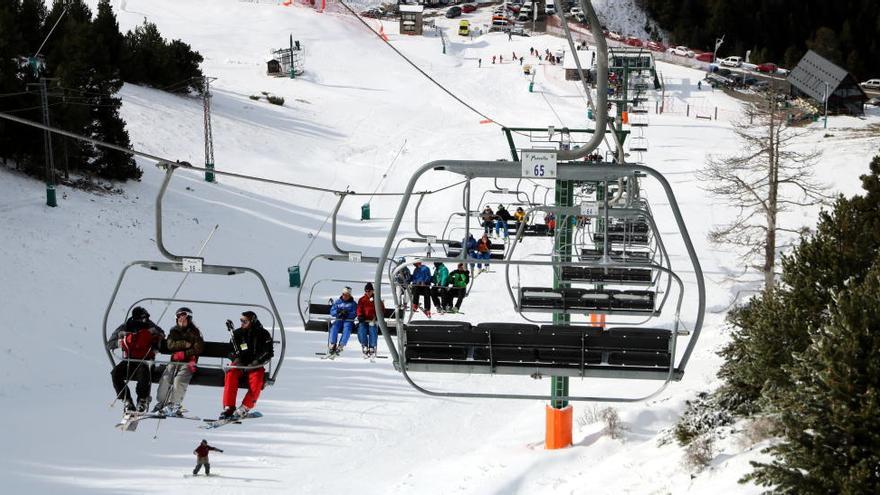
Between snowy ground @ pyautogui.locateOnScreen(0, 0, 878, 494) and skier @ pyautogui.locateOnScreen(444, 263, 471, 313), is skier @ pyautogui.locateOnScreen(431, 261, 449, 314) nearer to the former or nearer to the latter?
skier @ pyautogui.locateOnScreen(444, 263, 471, 313)

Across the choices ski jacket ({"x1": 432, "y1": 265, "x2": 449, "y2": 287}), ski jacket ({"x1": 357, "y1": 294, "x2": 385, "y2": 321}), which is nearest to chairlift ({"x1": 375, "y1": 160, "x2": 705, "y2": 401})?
ski jacket ({"x1": 357, "y1": 294, "x2": 385, "y2": 321})

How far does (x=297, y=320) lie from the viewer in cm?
2959

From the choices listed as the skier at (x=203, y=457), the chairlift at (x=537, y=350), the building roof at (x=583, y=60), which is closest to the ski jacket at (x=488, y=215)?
the skier at (x=203, y=457)

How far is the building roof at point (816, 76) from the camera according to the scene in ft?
229

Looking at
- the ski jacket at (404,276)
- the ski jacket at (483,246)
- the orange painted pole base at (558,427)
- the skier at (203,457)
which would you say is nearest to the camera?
the ski jacket at (404,276)

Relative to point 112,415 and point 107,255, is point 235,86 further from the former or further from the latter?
point 112,415

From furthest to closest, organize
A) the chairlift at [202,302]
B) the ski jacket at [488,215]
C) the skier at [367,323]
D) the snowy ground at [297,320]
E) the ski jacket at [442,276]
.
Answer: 1. the ski jacket at [488,215]
2. the ski jacket at [442,276]
3. the snowy ground at [297,320]
4. the skier at [367,323]
5. the chairlift at [202,302]

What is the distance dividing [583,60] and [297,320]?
50908 mm

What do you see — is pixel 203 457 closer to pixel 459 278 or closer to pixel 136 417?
pixel 459 278

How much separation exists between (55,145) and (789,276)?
24.8m

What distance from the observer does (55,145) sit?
1321 inches

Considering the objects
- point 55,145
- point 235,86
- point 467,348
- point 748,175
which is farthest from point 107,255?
point 235,86

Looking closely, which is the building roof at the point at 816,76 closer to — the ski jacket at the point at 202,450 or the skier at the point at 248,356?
the ski jacket at the point at 202,450

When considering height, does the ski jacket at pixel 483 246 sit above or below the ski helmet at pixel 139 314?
below
